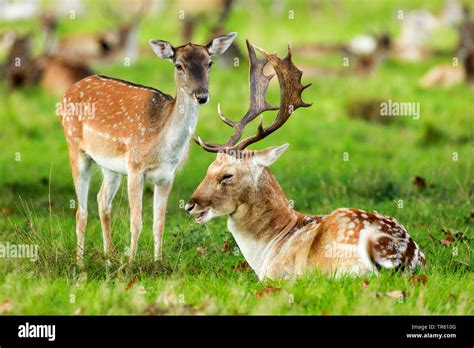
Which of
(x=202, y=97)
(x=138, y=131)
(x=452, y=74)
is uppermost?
(x=452, y=74)

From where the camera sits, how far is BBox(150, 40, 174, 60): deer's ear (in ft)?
30.6

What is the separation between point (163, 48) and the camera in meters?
9.38

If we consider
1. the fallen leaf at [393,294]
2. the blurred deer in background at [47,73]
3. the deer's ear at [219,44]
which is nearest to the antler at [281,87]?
the deer's ear at [219,44]

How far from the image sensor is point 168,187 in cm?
962

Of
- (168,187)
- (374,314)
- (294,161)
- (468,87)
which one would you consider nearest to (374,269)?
(374,314)

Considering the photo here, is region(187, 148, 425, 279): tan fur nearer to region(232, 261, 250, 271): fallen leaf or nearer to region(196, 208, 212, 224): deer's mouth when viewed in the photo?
region(196, 208, 212, 224): deer's mouth

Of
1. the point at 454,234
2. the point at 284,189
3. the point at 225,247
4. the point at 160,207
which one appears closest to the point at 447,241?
the point at 454,234

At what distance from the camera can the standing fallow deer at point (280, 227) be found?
7.92 meters

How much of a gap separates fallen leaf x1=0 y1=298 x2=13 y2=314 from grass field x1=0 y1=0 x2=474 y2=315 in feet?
0.07

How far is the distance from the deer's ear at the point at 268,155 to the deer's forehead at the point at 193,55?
1371mm

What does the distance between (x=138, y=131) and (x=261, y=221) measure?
165 cm

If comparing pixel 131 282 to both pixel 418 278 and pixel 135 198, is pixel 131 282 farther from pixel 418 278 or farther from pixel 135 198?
pixel 418 278

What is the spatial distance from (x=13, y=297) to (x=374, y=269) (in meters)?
2.61

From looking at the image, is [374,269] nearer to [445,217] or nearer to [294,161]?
[445,217]
